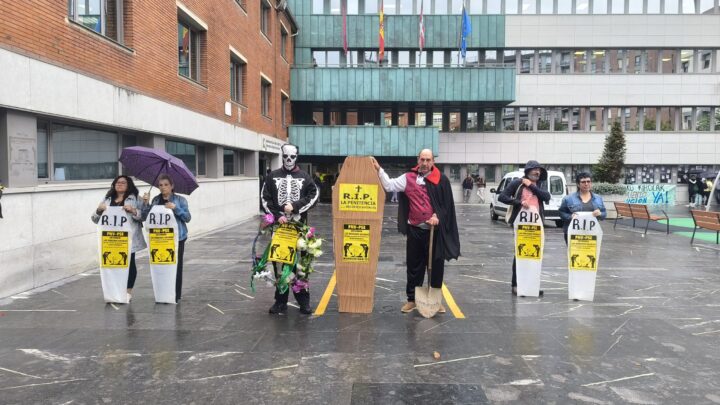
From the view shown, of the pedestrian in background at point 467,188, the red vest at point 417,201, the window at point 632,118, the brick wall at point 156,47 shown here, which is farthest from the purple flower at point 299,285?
the window at point 632,118

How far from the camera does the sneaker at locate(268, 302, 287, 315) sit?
20.4ft

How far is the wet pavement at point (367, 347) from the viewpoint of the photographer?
401 centimetres

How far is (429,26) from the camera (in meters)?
31.3

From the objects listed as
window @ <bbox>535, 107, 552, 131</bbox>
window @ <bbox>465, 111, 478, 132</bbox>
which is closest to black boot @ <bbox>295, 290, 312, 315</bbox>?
window @ <bbox>465, 111, 478, 132</bbox>

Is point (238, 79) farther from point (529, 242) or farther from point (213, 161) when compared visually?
point (529, 242)

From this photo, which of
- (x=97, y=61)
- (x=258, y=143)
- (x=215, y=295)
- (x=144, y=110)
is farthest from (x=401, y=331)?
(x=258, y=143)

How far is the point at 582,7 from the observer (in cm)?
3195

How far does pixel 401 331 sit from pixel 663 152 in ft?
110

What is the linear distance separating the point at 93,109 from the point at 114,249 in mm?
3738

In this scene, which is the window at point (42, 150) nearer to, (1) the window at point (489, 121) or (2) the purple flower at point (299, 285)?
(2) the purple flower at point (299, 285)

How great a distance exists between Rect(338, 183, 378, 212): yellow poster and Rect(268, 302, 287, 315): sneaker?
144 centimetres

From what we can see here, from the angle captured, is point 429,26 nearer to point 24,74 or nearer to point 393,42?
point 393,42

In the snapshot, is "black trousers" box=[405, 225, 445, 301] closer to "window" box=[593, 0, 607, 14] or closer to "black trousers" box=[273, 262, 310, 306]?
"black trousers" box=[273, 262, 310, 306]

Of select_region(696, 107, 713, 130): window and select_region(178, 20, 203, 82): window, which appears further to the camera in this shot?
select_region(696, 107, 713, 130): window
